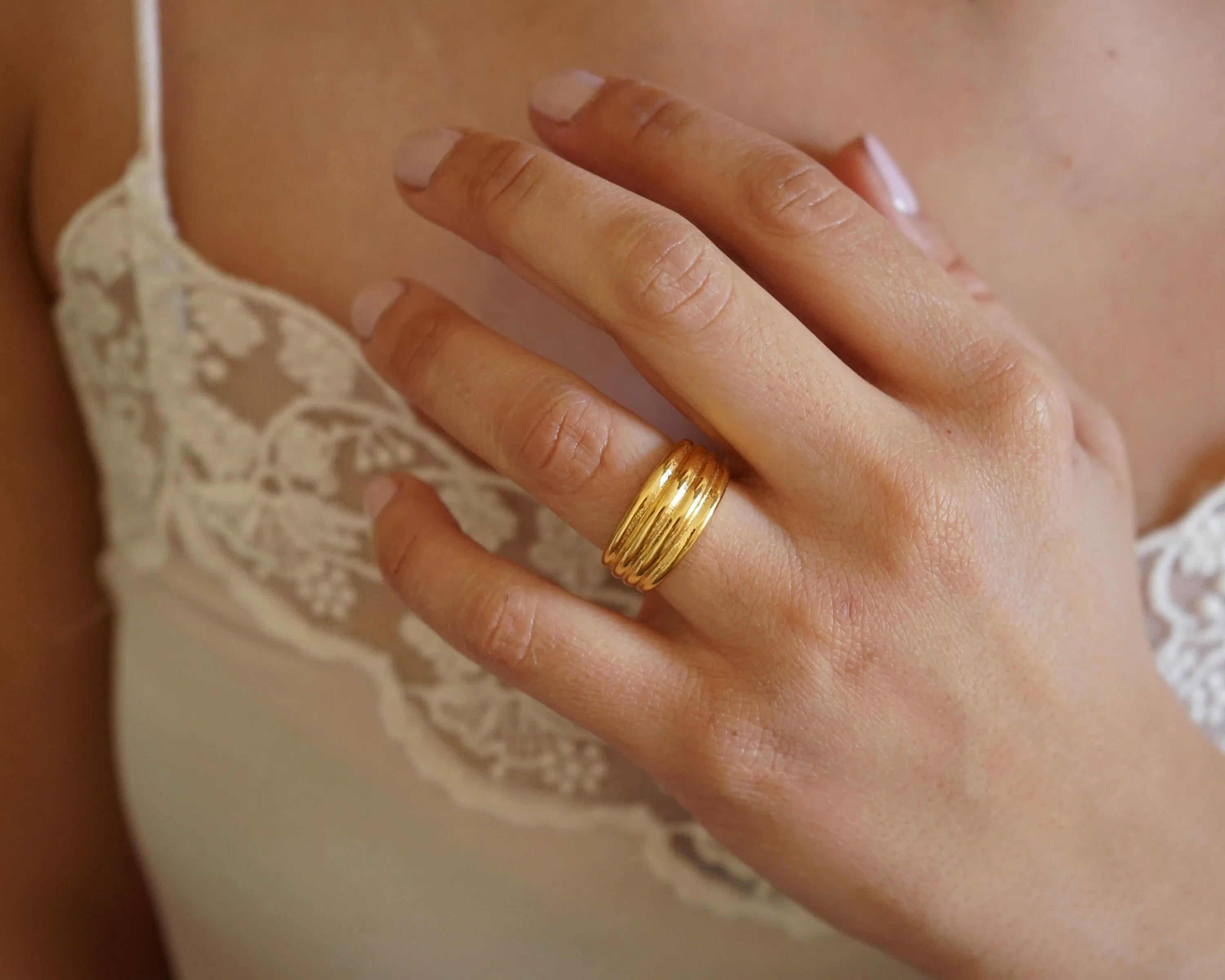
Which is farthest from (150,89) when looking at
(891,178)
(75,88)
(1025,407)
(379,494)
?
(1025,407)

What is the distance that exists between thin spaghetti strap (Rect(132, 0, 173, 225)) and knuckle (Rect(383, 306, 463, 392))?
9.0 inches

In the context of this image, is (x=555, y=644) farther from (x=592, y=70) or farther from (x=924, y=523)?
(x=592, y=70)

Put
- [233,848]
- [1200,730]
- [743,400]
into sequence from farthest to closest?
[233,848], [1200,730], [743,400]

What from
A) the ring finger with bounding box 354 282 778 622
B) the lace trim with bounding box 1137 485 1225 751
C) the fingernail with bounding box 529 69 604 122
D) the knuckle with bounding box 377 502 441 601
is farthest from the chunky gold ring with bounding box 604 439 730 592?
the lace trim with bounding box 1137 485 1225 751

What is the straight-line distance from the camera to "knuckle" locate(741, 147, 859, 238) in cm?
54

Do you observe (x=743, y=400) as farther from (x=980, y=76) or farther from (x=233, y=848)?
(x=233, y=848)

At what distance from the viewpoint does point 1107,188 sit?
690mm

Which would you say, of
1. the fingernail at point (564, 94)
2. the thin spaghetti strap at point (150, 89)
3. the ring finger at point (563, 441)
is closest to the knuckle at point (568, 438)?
the ring finger at point (563, 441)

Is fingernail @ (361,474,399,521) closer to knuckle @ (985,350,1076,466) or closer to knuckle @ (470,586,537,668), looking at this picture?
knuckle @ (470,586,537,668)

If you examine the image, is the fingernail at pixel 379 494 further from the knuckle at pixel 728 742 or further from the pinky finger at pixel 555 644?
the knuckle at pixel 728 742

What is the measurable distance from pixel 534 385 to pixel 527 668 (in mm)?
177

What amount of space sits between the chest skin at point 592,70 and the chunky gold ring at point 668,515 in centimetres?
16

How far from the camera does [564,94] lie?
2.00 feet

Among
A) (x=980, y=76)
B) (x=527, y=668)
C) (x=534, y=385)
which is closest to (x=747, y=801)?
(x=527, y=668)
